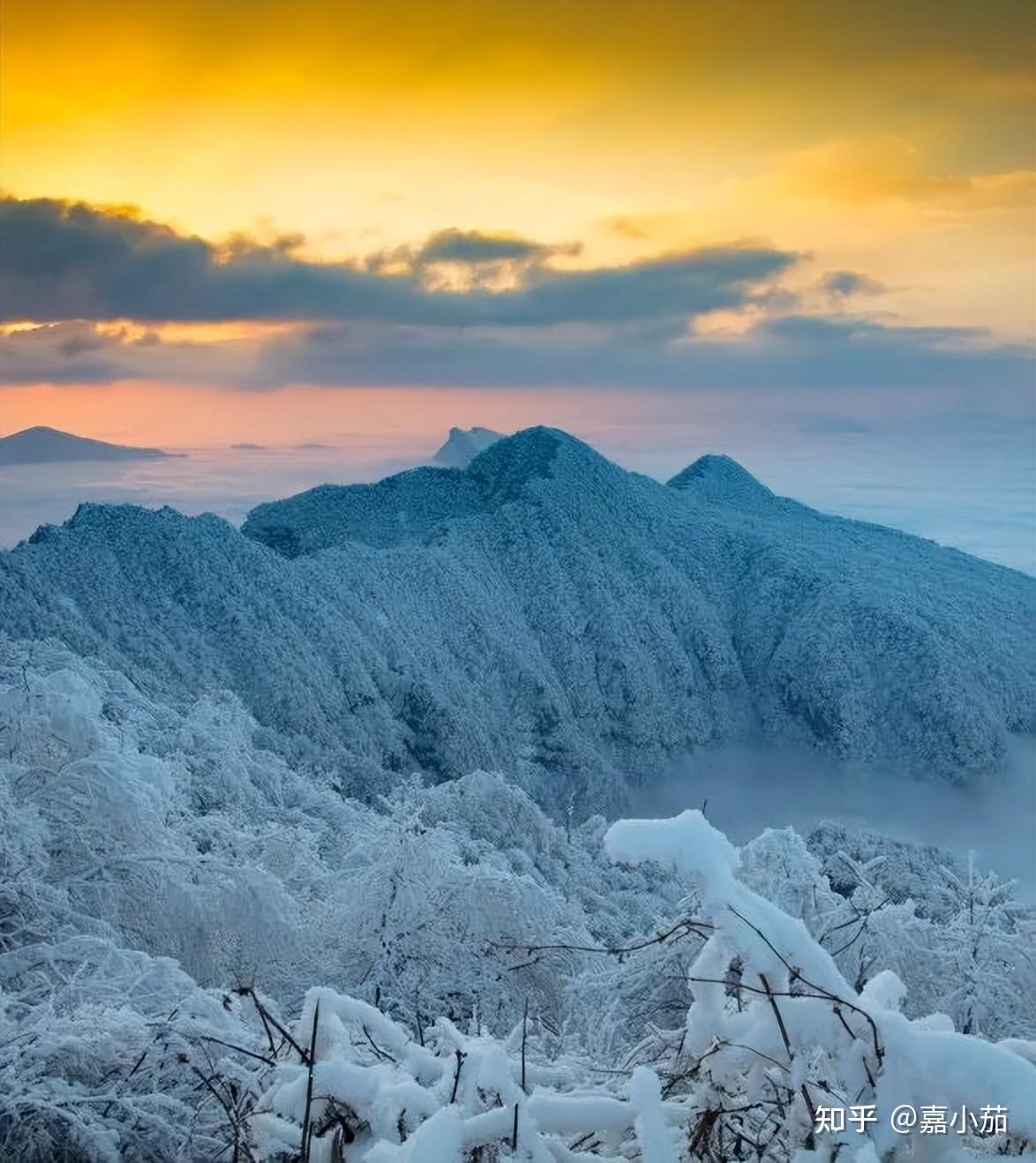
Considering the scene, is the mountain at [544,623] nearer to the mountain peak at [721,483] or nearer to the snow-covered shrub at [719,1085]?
the mountain peak at [721,483]

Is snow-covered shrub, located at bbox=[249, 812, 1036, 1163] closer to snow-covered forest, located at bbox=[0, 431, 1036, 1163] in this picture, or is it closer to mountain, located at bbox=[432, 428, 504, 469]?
snow-covered forest, located at bbox=[0, 431, 1036, 1163]

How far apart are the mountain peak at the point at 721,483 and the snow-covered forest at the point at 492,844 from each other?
0.69 ft

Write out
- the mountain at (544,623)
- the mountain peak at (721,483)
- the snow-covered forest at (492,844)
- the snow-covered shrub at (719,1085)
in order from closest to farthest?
1. the snow-covered shrub at (719,1085)
2. the snow-covered forest at (492,844)
3. the mountain at (544,623)
4. the mountain peak at (721,483)

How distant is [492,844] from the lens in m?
12.6

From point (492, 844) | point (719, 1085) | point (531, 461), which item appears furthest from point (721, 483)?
point (719, 1085)

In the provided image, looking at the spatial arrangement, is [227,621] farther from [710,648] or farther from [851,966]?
[851,966]

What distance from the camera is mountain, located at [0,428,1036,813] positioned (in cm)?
1811

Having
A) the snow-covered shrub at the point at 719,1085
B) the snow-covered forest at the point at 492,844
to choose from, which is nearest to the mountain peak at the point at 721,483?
the snow-covered forest at the point at 492,844

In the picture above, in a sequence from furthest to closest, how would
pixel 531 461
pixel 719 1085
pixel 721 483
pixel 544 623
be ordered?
pixel 721 483 < pixel 531 461 < pixel 544 623 < pixel 719 1085

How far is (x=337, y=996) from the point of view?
2.08m

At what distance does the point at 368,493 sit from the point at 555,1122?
25715 millimetres

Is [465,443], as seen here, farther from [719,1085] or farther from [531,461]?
[719,1085]

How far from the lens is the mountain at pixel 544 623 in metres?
18.1

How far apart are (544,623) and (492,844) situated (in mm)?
10984
